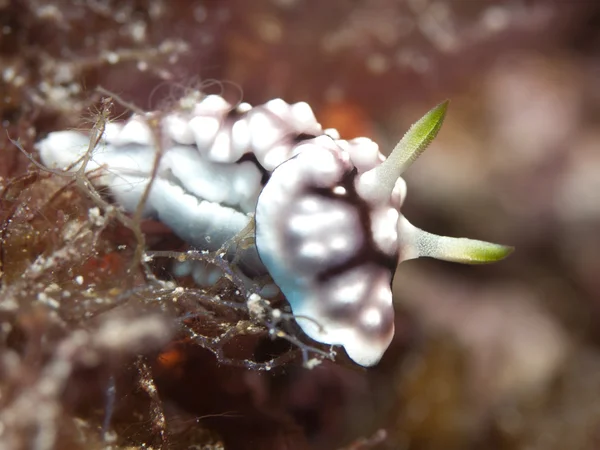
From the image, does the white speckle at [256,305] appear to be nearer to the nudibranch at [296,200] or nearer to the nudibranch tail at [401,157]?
the nudibranch at [296,200]

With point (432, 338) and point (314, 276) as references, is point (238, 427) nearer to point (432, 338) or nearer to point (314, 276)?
point (314, 276)

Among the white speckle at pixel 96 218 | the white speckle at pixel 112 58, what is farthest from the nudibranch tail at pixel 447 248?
the white speckle at pixel 112 58

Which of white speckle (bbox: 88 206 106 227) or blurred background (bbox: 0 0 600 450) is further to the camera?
blurred background (bbox: 0 0 600 450)

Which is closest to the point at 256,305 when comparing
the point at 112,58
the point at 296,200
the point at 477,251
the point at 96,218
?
the point at 296,200

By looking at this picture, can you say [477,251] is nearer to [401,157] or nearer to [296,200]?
[401,157]

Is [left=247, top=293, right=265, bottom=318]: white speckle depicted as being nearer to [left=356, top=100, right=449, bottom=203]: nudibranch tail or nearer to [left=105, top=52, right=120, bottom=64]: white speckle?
[left=356, top=100, right=449, bottom=203]: nudibranch tail

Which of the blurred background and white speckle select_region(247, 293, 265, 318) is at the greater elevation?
the blurred background

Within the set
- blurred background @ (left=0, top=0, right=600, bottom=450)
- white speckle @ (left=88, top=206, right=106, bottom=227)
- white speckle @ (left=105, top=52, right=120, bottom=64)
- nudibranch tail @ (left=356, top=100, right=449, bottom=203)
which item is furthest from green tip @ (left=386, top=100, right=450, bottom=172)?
white speckle @ (left=105, top=52, right=120, bottom=64)

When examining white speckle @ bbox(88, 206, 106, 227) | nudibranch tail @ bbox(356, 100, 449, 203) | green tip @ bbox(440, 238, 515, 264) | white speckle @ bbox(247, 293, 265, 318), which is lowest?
white speckle @ bbox(247, 293, 265, 318)

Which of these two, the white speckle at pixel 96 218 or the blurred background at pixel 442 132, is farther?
the blurred background at pixel 442 132
